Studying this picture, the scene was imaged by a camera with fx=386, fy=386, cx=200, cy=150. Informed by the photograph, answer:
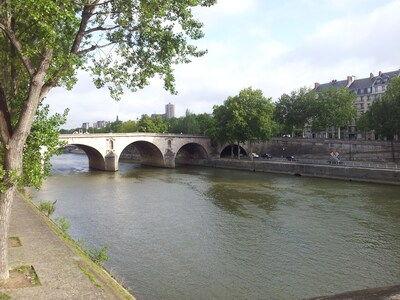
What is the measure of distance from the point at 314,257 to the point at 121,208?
14.4 metres

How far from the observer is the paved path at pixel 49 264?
338 inches

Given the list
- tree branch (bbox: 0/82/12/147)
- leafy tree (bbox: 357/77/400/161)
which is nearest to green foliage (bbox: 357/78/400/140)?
leafy tree (bbox: 357/77/400/161)

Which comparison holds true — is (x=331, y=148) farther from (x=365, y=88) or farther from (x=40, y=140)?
(x=40, y=140)

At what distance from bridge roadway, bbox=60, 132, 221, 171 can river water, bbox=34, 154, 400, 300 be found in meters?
22.0

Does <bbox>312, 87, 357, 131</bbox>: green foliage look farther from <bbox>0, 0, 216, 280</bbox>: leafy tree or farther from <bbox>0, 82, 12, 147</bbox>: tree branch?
<bbox>0, 82, 12, 147</bbox>: tree branch

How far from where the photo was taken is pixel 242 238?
18.2 meters

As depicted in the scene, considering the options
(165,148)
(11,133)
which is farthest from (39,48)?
(165,148)

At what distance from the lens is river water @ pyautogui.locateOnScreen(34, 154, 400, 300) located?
1266 centimetres

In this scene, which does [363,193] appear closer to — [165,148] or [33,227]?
[33,227]

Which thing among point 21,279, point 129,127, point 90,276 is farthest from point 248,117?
point 129,127

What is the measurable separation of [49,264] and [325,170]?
38.1m

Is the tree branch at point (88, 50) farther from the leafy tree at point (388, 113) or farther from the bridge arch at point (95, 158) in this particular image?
the leafy tree at point (388, 113)

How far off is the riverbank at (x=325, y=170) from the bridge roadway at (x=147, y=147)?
9.09 meters

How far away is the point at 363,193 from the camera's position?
104 ft
